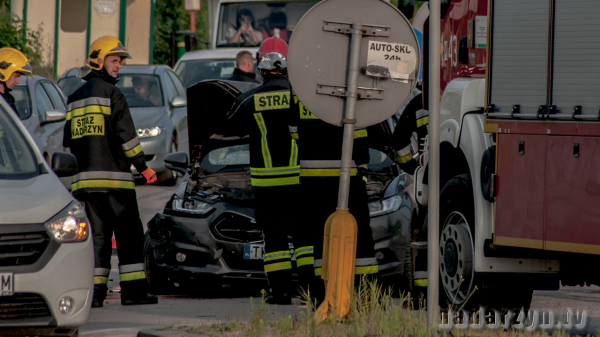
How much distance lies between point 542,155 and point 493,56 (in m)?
0.71

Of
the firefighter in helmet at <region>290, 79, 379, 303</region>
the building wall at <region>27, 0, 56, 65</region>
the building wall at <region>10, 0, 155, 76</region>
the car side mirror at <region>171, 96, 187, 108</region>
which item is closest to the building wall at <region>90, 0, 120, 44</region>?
the building wall at <region>10, 0, 155, 76</region>

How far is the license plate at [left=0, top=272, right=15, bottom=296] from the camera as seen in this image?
5297mm

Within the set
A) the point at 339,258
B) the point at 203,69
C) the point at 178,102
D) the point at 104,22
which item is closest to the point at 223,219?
the point at 339,258

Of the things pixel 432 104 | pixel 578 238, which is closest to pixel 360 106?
pixel 432 104

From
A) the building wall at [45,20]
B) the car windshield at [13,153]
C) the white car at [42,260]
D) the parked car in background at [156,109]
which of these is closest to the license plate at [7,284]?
the white car at [42,260]

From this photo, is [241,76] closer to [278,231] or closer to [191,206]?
[191,206]

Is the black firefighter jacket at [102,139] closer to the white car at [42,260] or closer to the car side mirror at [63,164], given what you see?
the car side mirror at [63,164]

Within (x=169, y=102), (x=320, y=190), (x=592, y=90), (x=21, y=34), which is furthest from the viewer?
(x=21, y=34)

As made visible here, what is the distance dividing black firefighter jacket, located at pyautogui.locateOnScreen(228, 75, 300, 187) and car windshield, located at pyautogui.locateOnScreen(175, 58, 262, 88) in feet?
31.6

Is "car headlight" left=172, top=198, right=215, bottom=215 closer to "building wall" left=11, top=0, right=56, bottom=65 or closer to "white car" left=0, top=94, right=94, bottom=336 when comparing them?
"white car" left=0, top=94, right=94, bottom=336

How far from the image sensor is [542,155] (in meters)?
5.90

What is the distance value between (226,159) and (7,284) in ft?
12.7

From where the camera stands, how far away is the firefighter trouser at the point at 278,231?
7.69 meters

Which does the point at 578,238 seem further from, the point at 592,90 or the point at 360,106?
the point at 360,106
